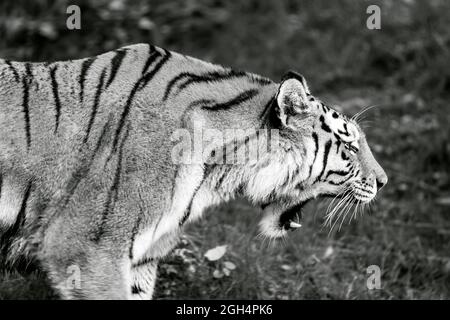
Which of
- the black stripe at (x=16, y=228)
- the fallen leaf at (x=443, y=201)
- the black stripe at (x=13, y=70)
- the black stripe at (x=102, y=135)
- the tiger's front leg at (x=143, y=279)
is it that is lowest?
the tiger's front leg at (x=143, y=279)

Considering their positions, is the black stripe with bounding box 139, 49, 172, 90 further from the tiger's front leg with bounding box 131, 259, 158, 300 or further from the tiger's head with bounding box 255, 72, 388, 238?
the tiger's front leg with bounding box 131, 259, 158, 300

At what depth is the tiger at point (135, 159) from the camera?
363 centimetres

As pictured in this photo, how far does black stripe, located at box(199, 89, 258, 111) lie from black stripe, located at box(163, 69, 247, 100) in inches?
5.4

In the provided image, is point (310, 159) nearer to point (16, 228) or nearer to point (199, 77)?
point (199, 77)

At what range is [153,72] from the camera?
13.2ft

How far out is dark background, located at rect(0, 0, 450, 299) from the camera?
16.7ft

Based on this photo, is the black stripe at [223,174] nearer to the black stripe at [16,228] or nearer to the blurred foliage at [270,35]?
the black stripe at [16,228]

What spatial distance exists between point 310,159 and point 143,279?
1199 mm

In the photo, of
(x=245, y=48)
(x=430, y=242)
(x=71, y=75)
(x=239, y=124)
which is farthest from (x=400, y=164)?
(x=71, y=75)

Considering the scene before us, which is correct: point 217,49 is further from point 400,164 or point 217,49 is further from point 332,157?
point 332,157

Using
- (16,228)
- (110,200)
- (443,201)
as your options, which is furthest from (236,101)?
(443,201)

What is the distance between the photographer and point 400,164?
6.96 meters

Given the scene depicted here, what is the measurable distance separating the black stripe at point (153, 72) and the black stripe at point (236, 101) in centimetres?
34

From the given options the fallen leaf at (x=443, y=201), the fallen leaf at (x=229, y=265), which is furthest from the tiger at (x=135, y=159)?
the fallen leaf at (x=443, y=201)
